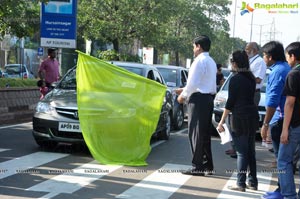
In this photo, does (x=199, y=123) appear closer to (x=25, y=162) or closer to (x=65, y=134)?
(x=65, y=134)

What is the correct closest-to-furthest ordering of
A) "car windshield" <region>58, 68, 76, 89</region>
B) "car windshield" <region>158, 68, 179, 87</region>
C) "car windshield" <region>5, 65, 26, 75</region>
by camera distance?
"car windshield" <region>58, 68, 76, 89</region> → "car windshield" <region>158, 68, 179, 87</region> → "car windshield" <region>5, 65, 26, 75</region>

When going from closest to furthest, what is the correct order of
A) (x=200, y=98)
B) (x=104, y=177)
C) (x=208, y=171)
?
1. (x=104, y=177)
2. (x=200, y=98)
3. (x=208, y=171)

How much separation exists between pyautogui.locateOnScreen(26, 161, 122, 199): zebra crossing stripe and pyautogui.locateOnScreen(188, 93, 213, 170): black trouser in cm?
124

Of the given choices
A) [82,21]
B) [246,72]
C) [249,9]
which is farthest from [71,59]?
[249,9]

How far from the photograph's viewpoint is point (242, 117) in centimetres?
659

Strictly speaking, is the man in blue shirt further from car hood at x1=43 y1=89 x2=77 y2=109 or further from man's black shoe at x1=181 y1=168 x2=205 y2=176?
car hood at x1=43 y1=89 x2=77 y2=109

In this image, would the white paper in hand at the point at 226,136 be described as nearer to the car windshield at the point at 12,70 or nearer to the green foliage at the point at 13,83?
the green foliage at the point at 13,83

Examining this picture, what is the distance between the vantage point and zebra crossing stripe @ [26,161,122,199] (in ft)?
20.3

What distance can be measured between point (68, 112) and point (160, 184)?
8.07ft

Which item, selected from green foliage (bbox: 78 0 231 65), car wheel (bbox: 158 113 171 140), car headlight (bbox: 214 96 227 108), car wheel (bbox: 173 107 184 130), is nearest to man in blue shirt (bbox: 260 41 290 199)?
car wheel (bbox: 158 113 171 140)

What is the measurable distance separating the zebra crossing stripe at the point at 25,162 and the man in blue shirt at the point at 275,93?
3.44 m

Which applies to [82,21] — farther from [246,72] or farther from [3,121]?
[246,72]

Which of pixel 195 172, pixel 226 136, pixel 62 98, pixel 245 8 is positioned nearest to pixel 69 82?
pixel 62 98

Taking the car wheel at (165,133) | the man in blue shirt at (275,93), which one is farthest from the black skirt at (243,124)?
the car wheel at (165,133)
